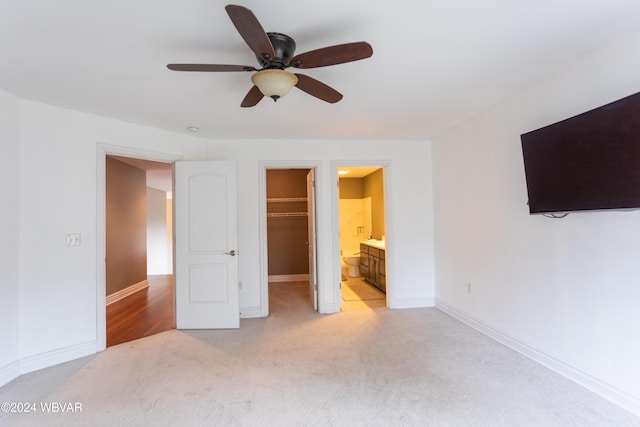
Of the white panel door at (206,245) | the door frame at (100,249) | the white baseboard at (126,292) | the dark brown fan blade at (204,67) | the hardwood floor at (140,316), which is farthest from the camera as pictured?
the white baseboard at (126,292)

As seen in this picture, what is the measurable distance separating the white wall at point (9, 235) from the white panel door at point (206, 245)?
138 cm

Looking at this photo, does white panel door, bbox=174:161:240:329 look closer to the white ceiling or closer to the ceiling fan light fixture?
the white ceiling

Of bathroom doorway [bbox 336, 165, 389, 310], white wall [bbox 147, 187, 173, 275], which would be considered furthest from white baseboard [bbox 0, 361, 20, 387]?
white wall [bbox 147, 187, 173, 275]

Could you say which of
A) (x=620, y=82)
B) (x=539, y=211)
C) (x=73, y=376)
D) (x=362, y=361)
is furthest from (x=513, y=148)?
(x=73, y=376)

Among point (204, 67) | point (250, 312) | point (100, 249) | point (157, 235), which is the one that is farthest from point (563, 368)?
point (157, 235)

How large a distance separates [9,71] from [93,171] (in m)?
1.06

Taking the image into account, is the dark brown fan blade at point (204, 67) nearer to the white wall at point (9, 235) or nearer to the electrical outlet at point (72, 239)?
the white wall at point (9, 235)

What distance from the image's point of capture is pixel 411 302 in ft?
14.2

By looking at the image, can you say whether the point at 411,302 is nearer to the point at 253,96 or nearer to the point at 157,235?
the point at 253,96

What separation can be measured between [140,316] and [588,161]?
503 centimetres

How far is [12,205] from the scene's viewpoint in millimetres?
2613

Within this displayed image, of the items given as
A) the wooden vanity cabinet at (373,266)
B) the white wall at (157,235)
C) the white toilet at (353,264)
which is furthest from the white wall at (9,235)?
the white wall at (157,235)

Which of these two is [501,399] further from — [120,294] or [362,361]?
[120,294]

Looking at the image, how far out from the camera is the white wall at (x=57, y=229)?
2713 millimetres
